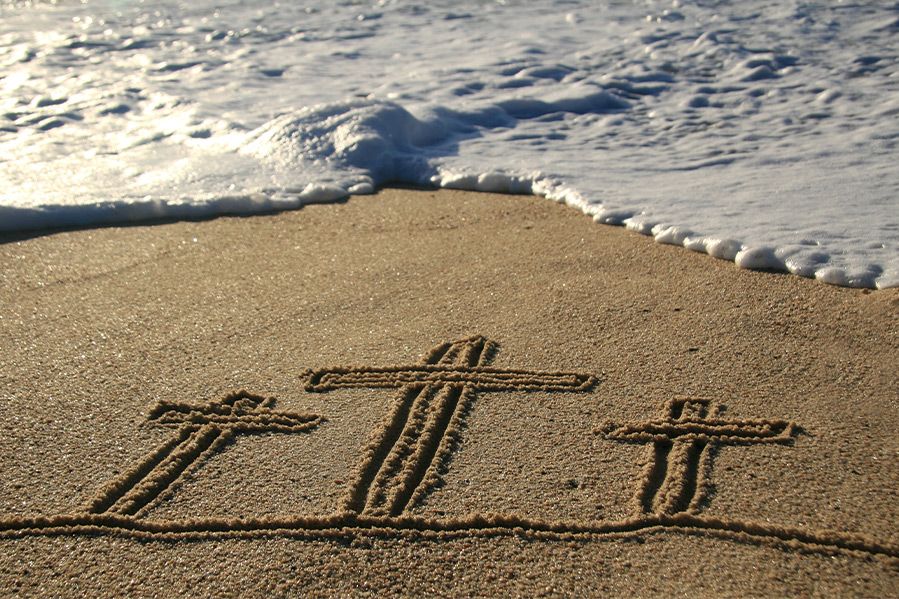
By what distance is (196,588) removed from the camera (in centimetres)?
187

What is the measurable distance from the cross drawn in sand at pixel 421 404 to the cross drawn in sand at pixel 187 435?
0.19 meters

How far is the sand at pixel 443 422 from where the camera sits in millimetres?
1920

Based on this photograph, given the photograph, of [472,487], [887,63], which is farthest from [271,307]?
[887,63]

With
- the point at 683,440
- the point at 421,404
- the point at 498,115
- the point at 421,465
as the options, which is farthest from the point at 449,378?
the point at 498,115

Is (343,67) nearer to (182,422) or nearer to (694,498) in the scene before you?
(182,422)

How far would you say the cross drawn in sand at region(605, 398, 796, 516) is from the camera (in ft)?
6.88

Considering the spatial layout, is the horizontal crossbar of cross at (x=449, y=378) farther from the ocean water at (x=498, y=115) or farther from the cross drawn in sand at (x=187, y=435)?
the ocean water at (x=498, y=115)

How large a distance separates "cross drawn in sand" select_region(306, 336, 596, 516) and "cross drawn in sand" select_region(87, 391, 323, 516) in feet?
0.61

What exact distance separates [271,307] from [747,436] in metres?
1.67

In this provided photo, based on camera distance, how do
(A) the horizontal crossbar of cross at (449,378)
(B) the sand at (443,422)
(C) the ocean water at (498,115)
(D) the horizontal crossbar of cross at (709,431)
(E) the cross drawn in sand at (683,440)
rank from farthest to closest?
(C) the ocean water at (498,115) → (A) the horizontal crossbar of cross at (449,378) → (D) the horizontal crossbar of cross at (709,431) → (E) the cross drawn in sand at (683,440) → (B) the sand at (443,422)

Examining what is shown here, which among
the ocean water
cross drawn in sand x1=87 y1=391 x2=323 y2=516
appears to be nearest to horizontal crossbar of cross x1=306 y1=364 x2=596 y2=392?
cross drawn in sand x1=87 y1=391 x2=323 y2=516

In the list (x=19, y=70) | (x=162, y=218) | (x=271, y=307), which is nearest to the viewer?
(x=271, y=307)

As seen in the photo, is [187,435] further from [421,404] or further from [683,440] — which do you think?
[683,440]

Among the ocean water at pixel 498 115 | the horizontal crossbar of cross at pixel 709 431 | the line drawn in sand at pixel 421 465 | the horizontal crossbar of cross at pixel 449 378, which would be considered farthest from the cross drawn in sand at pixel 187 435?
the ocean water at pixel 498 115
